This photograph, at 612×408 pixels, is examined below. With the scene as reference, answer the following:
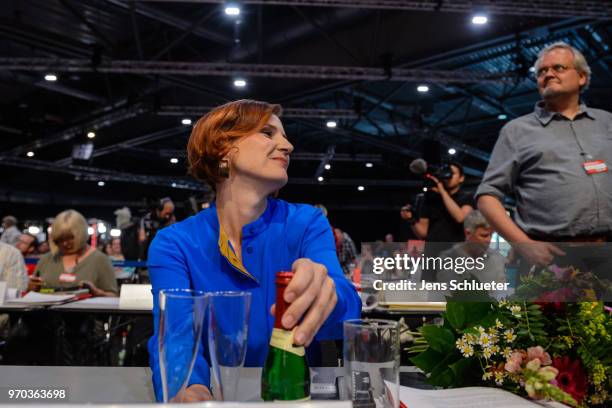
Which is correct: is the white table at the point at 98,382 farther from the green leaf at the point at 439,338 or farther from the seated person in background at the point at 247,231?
the green leaf at the point at 439,338

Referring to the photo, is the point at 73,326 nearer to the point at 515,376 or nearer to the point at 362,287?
the point at 362,287

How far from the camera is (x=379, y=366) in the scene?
67 centimetres

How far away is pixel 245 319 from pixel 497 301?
0.45 metres

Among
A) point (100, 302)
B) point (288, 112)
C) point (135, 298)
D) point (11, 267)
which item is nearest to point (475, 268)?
point (135, 298)

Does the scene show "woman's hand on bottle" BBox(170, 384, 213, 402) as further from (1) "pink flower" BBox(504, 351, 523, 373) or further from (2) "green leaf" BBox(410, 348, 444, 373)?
(1) "pink flower" BBox(504, 351, 523, 373)

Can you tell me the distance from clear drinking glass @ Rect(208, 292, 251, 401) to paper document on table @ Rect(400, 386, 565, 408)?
0.26 meters

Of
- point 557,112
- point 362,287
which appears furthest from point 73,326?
point 557,112

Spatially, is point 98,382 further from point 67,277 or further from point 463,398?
point 67,277

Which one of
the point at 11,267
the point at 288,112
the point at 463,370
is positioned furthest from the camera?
the point at 288,112

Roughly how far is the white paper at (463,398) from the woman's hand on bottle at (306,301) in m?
0.20

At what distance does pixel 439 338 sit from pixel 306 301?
0.31 meters

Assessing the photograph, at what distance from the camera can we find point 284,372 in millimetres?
716

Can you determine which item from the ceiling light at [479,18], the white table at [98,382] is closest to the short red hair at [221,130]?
the white table at [98,382]

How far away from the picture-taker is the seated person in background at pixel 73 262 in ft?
11.2
